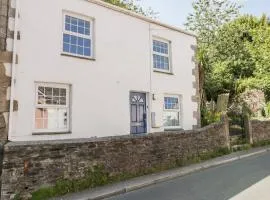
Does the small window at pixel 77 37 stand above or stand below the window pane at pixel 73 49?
above

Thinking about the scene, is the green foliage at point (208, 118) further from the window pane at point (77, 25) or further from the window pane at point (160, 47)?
the window pane at point (77, 25)

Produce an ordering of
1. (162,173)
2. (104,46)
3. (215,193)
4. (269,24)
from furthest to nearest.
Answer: (269,24)
(104,46)
(162,173)
(215,193)

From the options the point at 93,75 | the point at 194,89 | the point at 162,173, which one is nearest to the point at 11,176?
the point at 162,173

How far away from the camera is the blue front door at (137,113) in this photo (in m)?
13.4

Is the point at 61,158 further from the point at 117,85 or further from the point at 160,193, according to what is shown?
the point at 117,85

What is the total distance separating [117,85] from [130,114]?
1.45 meters

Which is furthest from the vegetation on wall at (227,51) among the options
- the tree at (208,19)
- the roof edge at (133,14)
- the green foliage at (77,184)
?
the green foliage at (77,184)

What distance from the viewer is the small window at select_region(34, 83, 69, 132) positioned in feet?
35.2

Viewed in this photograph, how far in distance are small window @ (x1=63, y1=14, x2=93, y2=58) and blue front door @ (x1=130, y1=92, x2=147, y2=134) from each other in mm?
2830

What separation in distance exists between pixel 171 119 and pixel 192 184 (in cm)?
667

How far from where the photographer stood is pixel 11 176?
6965 mm

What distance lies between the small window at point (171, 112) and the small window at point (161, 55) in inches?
59.4

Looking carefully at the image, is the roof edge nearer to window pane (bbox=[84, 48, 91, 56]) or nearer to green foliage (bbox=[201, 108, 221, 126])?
window pane (bbox=[84, 48, 91, 56])

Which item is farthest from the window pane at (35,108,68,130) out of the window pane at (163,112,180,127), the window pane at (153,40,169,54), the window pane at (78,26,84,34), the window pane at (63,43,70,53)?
the window pane at (153,40,169,54)
